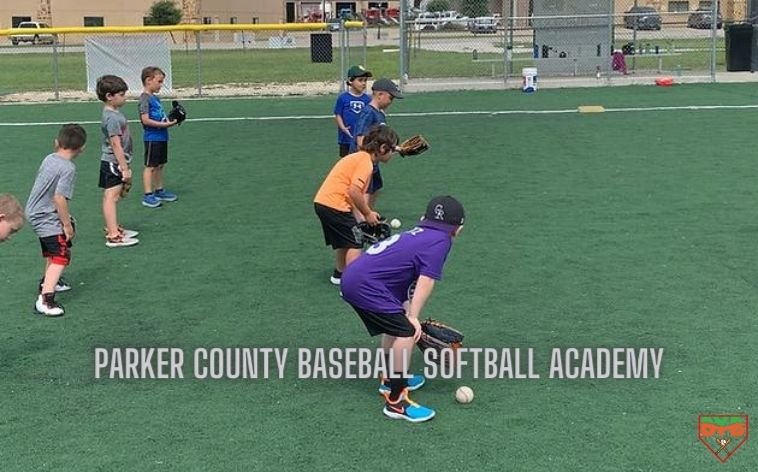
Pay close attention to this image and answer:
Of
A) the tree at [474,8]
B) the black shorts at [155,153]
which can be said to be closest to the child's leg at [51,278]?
the black shorts at [155,153]

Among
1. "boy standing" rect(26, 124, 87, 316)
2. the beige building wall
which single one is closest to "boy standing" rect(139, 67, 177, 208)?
"boy standing" rect(26, 124, 87, 316)

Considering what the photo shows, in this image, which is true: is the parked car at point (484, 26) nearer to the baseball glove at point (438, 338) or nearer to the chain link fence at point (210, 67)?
the chain link fence at point (210, 67)

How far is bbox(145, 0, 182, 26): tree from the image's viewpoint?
65.1 meters

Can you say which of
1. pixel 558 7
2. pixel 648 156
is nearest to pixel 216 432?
pixel 648 156

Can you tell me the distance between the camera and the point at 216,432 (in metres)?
4.28

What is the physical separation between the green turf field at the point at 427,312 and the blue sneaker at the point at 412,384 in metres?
0.05

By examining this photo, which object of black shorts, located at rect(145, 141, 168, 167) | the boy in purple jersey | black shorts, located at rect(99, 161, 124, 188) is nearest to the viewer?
the boy in purple jersey

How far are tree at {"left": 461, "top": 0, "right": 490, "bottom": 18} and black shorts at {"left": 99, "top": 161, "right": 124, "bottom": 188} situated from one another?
866 inches

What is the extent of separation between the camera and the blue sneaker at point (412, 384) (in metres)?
4.70

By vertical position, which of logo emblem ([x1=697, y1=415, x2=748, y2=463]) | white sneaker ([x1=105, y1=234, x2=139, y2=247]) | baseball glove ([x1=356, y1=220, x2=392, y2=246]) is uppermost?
baseball glove ([x1=356, y1=220, x2=392, y2=246])

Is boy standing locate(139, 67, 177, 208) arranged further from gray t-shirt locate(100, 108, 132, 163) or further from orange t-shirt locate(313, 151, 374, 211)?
orange t-shirt locate(313, 151, 374, 211)

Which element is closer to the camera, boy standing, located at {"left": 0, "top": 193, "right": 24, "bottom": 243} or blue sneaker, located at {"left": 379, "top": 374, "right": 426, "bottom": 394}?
boy standing, located at {"left": 0, "top": 193, "right": 24, "bottom": 243}

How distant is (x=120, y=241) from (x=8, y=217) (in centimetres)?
387

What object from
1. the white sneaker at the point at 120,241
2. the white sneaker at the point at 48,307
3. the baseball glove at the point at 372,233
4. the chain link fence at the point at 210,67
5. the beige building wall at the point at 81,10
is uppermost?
the beige building wall at the point at 81,10
